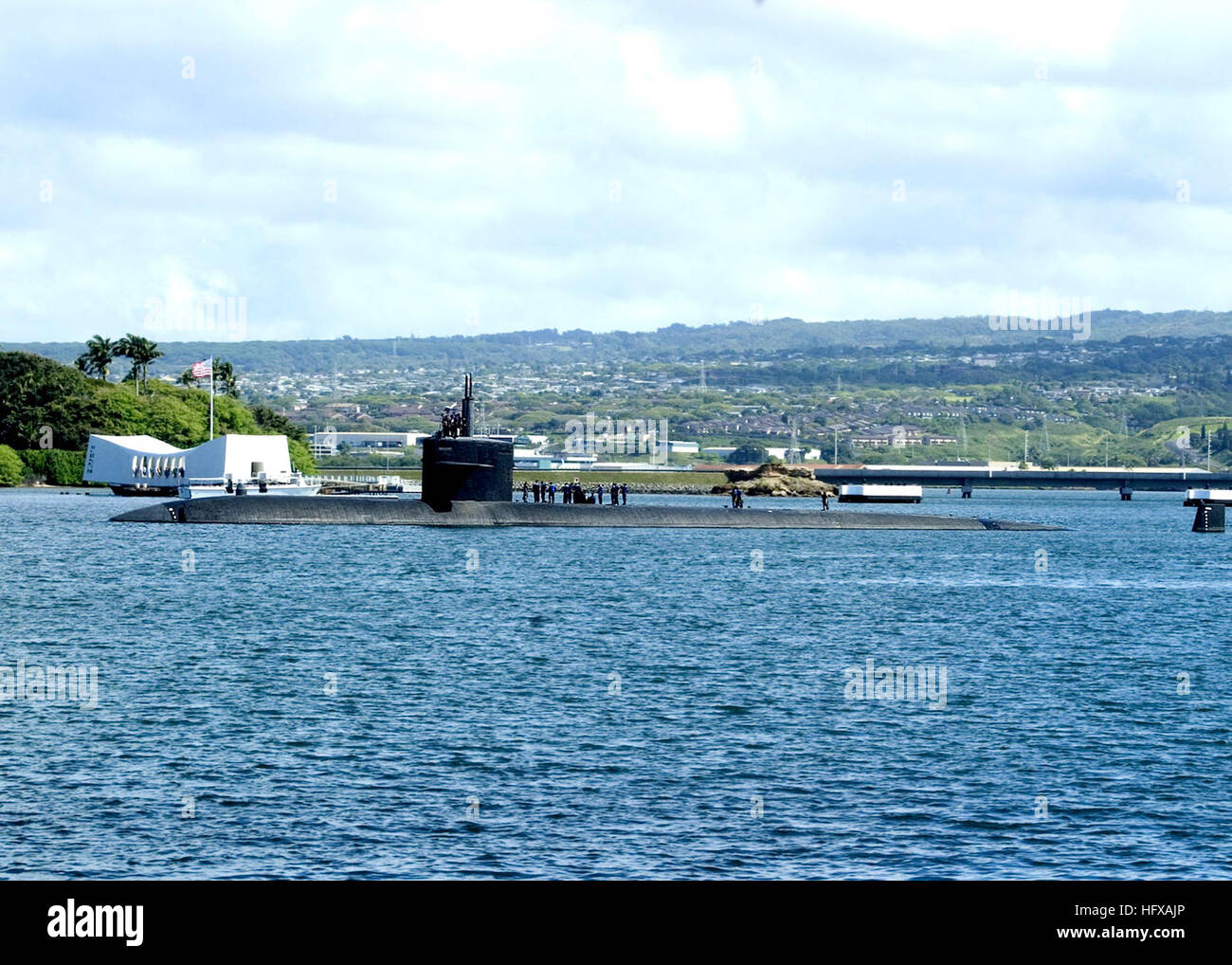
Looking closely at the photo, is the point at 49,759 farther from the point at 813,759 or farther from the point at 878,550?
the point at 878,550

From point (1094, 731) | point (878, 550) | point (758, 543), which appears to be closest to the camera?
point (1094, 731)

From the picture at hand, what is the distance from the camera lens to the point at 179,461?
453 ft

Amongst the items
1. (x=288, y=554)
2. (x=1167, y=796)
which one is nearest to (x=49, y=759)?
(x=1167, y=796)

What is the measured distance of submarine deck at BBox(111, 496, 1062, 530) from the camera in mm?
69062

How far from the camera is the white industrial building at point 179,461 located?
13300 centimetres

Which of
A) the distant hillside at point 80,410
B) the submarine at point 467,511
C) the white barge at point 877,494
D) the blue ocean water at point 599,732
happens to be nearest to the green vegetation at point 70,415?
the distant hillside at point 80,410

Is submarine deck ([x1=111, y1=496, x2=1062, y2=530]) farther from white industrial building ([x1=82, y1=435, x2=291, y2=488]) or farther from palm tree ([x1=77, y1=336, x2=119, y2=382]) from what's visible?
palm tree ([x1=77, y1=336, x2=119, y2=382])

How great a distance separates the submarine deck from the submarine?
0.05 m

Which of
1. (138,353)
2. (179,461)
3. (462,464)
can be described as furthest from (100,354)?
(462,464)

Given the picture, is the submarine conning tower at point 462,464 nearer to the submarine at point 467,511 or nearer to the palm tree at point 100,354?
the submarine at point 467,511

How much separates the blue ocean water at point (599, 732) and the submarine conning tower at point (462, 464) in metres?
12.4

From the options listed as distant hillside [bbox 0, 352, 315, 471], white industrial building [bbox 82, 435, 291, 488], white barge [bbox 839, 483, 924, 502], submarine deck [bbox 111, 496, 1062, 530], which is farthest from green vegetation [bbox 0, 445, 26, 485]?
white barge [bbox 839, 483, 924, 502]

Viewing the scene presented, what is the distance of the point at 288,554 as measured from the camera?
62500 millimetres

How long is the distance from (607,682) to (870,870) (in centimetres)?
1350
